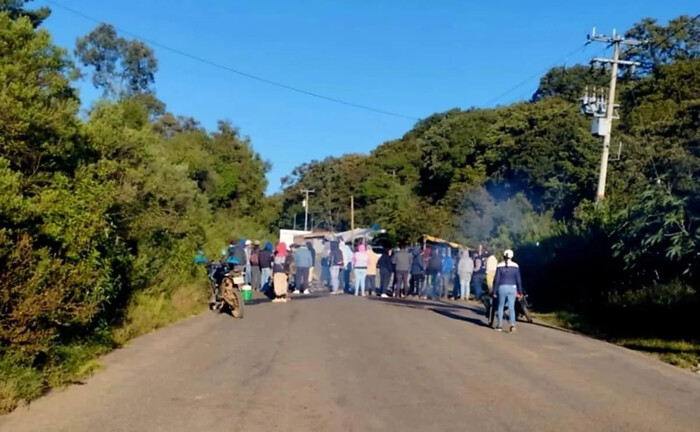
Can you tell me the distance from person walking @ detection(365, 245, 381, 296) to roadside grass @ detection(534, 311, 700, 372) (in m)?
9.45

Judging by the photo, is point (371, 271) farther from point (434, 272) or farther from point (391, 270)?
point (434, 272)

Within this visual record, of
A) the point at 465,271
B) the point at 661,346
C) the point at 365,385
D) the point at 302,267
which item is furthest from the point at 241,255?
the point at 365,385

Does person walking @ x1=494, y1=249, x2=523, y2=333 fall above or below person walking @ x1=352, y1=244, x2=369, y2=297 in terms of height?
above

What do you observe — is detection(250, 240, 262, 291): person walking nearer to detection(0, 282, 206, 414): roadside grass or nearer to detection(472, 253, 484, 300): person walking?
detection(472, 253, 484, 300): person walking

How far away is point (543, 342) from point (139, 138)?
1036cm

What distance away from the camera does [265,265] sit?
2620cm

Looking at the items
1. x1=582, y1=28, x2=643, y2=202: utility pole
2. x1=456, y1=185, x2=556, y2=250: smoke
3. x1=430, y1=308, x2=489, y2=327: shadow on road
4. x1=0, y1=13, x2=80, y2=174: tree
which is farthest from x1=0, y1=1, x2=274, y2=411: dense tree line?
x1=456, y1=185, x2=556, y2=250: smoke

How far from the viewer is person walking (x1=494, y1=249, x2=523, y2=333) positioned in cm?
1731

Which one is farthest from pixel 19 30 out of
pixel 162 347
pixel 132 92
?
pixel 132 92

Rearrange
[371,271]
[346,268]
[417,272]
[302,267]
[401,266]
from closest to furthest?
1. [401,266]
2. [302,267]
3. [417,272]
4. [371,271]
5. [346,268]

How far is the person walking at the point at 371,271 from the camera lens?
28.8 m

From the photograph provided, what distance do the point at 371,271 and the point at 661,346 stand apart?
1418 cm

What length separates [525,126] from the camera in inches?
2419

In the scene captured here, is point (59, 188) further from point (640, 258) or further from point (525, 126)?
point (525, 126)
